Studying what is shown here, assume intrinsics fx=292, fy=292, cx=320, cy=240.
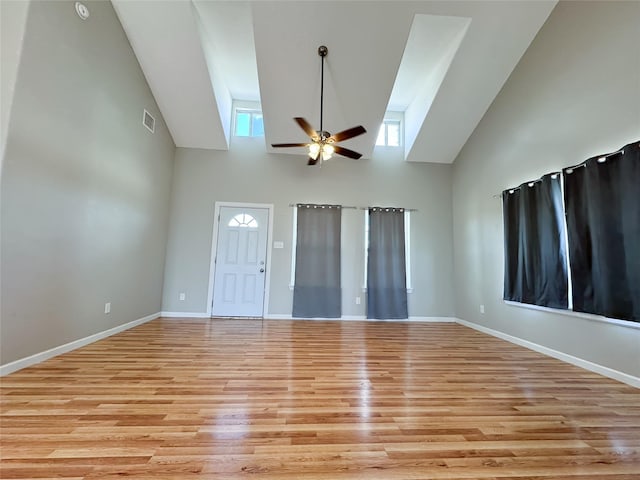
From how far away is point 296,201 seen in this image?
217 inches

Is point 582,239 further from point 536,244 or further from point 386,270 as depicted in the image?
point 386,270

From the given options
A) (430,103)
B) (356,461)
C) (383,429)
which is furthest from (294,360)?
(430,103)

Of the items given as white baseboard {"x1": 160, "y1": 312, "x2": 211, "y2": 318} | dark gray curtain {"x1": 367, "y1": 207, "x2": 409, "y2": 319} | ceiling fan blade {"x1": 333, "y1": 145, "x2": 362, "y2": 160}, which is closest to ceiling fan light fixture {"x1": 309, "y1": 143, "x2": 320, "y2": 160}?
ceiling fan blade {"x1": 333, "y1": 145, "x2": 362, "y2": 160}

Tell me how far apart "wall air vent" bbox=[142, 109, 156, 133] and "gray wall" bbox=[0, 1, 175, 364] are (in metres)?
0.09

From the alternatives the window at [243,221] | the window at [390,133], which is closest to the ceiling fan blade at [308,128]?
the window at [243,221]

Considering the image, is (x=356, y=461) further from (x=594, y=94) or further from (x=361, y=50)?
(x=361, y=50)

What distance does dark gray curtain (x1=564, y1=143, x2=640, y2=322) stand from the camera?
2453 mm

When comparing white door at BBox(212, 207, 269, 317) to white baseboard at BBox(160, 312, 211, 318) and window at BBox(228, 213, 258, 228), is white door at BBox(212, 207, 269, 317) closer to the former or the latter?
window at BBox(228, 213, 258, 228)

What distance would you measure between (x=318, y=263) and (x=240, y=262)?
1424 millimetres

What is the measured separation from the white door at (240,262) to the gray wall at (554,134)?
367 cm

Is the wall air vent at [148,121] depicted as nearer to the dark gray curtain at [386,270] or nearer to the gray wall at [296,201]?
the gray wall at [296,201]

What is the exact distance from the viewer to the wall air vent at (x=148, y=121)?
167 inches

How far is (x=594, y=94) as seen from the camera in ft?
9.65

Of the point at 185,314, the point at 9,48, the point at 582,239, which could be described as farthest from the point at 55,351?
the point at 582,239
